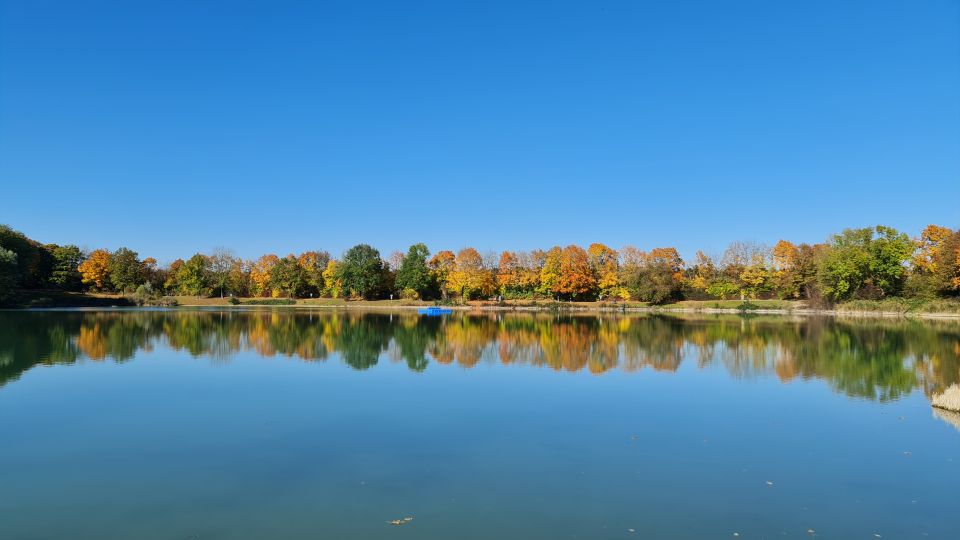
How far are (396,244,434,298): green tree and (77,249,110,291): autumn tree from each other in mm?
35501

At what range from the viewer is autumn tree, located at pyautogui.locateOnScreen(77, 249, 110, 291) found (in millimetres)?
72062

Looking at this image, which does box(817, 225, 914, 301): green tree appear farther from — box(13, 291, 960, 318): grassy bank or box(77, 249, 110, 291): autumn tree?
box(77, 249, 110, 291): autumn tree

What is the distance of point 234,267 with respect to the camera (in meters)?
81.6

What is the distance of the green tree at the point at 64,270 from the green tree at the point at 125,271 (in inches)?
165

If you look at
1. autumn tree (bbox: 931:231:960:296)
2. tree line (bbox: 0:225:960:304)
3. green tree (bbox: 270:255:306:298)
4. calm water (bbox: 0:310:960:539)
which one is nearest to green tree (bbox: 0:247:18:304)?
tree line (bbox: 0:225:960:304)

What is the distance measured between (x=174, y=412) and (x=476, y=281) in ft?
193

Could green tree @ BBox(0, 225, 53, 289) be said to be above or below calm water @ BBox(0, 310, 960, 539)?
above

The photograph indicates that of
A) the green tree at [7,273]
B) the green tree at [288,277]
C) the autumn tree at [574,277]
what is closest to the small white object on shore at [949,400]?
the autumn tree at [574,277]

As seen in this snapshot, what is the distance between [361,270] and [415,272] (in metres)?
6.27

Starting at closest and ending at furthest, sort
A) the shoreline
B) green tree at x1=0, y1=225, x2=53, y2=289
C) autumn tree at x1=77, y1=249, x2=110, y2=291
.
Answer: the shoreline
green tree at x1=0, y1=225, x2=53, y2=289
autumn tree at x1=77, y1=249, x2=110, y2=291

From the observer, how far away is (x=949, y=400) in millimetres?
11781

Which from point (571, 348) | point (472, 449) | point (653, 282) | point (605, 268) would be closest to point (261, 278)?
point (605, 268)

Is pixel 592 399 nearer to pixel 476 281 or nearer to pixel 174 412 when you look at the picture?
pixel 174 412

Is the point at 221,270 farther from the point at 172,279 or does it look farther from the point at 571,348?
the point at 571,348
